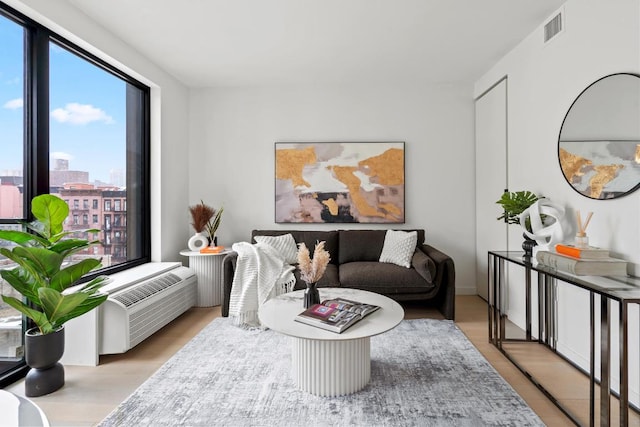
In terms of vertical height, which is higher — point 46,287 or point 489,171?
point 489,171

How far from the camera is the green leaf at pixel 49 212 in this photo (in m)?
2.11

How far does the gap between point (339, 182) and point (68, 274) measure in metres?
2.98

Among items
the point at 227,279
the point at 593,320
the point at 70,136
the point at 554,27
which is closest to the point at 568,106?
the point at 554,27

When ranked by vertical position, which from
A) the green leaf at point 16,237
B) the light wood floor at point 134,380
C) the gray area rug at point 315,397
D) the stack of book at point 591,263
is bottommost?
the light wood floor at point 134,380

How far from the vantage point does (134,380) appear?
235 centimetres

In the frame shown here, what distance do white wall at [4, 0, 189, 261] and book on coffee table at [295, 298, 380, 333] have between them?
8.05 ft

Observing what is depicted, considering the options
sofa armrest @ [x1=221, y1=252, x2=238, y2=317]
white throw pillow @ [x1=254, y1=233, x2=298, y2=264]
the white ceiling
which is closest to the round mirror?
the white ceiling

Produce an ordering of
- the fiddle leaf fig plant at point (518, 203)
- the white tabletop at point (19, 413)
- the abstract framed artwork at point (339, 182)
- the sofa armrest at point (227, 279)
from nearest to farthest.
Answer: the white tabletop at point (19, 413)
the fiddle leaf fig plant at point (518, 203)
the sofa armrest at point (227, 279)
the abstract framed artwork at point (339, 182)

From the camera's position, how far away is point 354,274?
3529mm

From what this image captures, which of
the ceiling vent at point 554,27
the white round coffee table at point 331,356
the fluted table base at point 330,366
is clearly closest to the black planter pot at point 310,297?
the white round coffee table at point 331,356

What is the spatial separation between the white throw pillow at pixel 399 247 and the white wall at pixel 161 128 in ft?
8.14

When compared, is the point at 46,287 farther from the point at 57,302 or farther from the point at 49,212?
the point at 49,212

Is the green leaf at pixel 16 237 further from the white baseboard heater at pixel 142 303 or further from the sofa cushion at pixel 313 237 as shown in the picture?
the sofa cushion at pixel 313 237

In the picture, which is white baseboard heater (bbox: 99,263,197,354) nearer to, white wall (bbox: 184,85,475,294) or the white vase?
the white vase
